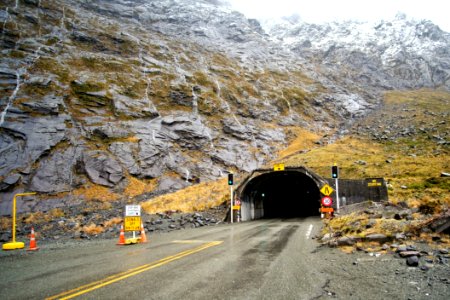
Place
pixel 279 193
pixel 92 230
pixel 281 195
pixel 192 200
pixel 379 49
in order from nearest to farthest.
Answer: pixel 92 230, pixel 192 200, pixel 279 193, pixel 281 195, pixel 379 49

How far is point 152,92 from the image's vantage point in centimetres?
5472

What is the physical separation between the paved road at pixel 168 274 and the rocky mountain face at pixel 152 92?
24.7m

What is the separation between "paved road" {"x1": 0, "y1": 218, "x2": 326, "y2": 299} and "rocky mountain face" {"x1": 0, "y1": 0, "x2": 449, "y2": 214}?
24717mm

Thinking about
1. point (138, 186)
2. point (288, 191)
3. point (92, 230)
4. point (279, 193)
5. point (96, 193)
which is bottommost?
point (92, 230)

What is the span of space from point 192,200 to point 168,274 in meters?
23.0

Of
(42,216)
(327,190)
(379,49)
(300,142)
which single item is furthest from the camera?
(379,49)

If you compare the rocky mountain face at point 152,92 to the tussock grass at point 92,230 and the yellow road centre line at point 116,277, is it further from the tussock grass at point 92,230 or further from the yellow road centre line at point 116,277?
the yellow road centre line at point 116,277

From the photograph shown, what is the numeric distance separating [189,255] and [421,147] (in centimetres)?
5000

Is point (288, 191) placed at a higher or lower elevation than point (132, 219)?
higher

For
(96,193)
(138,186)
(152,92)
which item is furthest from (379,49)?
(96,193)

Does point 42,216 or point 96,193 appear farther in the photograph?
point 96,193

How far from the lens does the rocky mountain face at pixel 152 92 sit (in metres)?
37.2

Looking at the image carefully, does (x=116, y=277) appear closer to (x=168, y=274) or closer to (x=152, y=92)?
(x=168, y=274)

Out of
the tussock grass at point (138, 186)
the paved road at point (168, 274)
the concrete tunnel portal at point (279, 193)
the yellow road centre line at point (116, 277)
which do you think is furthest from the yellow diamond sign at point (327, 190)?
the tussock grass at point (138, 186)
